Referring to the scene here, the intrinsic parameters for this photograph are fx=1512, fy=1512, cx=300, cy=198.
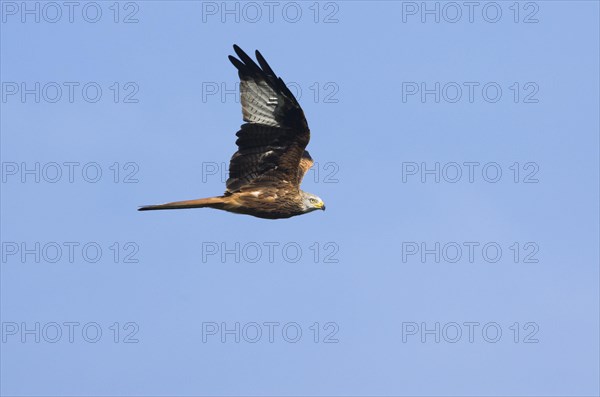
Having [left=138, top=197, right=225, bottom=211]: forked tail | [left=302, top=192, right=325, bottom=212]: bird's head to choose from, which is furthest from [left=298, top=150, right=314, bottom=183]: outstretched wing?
[left=138, top=197, right=225, bottom=211]: forked tail

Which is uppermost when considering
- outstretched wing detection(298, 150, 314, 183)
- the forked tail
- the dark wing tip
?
the dark wing tip

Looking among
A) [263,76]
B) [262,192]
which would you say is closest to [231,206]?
[262,192]

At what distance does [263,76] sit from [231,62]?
430 mm

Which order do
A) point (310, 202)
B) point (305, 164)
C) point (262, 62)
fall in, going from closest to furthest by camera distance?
point (262, 62)
point (310, 202)
point (305, 164)

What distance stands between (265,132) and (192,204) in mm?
1283

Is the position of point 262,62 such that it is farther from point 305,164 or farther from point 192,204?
point 305,164

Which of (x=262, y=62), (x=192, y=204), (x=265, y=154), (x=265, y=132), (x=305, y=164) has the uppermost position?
(x=262, y=62)

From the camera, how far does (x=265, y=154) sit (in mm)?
19172

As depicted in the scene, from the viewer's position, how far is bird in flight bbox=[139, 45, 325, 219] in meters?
18.7

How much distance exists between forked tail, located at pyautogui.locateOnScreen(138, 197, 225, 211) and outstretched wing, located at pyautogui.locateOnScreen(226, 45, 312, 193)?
0.24 metres

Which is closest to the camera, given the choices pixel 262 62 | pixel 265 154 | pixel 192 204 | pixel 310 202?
pixel 262 62

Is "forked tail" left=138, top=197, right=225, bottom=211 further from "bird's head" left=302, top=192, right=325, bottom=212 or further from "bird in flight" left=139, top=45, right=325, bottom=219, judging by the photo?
"bird's head" left=302, top=192, right=325, bottom=212

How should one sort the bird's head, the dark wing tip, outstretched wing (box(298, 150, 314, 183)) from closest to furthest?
the dark wing tip → the bird's head → outstretched wing (box(298, 150, 314, 183))

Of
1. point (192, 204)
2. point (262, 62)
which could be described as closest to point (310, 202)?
point (192, 204)
